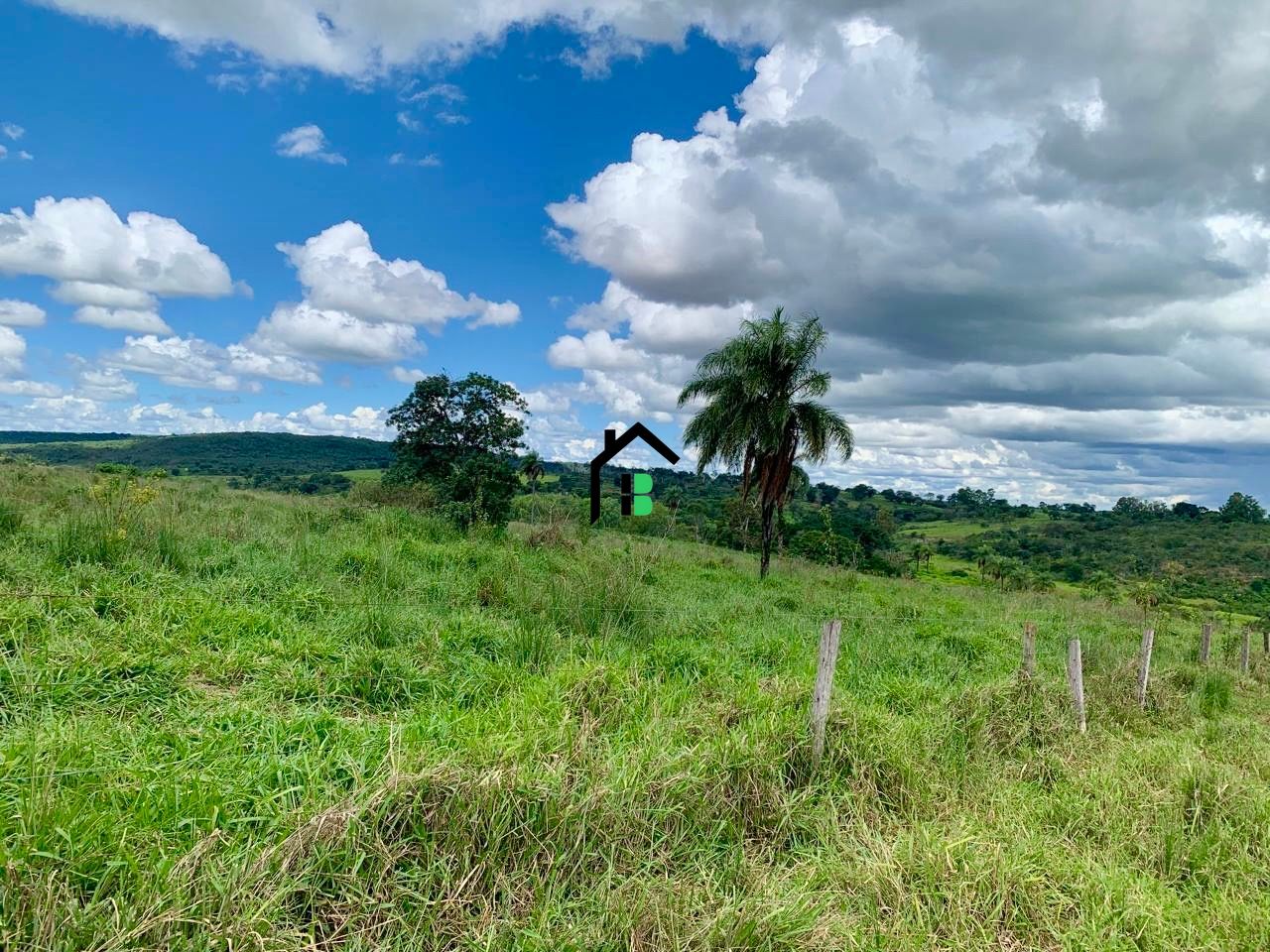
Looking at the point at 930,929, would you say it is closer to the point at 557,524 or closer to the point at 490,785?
the point at 490,785

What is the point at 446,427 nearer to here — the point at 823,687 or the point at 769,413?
the point at 769,413

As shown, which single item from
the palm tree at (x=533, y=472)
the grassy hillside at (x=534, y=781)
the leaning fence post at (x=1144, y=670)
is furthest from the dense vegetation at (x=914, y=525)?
the leaning fence post at (x=1144, y=670)

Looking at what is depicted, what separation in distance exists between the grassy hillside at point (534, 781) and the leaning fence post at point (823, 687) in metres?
0.13

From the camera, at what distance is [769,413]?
17922 millimetres

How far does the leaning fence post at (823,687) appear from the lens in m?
4.82

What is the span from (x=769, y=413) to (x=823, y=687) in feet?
44.6

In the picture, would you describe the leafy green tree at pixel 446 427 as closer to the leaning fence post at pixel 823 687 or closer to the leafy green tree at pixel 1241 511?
the leaning fence post at pixel 823 687

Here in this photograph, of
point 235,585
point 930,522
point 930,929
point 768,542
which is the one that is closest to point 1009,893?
point 930,929

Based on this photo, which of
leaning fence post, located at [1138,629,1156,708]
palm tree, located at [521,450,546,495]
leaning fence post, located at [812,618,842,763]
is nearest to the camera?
leaning fence post, located at [812,618,842,763]

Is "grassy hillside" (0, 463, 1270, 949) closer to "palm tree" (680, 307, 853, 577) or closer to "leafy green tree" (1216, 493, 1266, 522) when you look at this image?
"palm tree" (680, 307, 853, 577)

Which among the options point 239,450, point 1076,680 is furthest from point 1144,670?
point 239,450

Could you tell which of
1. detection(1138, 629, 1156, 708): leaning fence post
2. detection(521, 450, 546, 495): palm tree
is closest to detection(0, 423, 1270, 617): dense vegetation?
detection(521, 450, 546, 495): palm tree

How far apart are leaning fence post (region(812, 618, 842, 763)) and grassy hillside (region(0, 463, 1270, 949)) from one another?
0.41ft

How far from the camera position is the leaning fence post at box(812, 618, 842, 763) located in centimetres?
482
